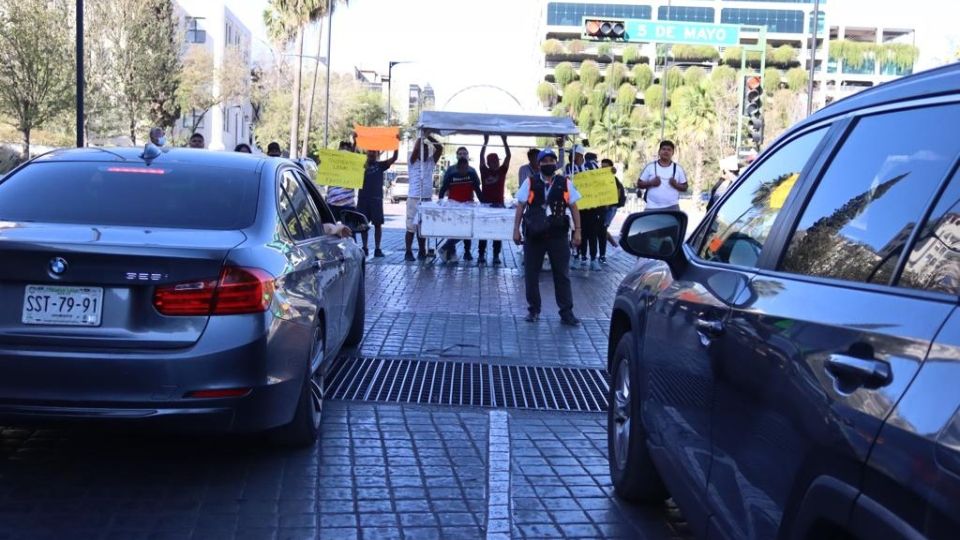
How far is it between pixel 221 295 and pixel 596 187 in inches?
409

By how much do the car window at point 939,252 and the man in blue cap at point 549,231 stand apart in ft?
25.2

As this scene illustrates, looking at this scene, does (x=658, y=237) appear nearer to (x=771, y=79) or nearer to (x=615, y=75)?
(x=771, y=79)

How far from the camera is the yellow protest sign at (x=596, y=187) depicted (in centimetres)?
1407

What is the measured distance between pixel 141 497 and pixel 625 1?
118406 mm

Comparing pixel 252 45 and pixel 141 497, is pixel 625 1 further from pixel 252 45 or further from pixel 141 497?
pixel 141 497

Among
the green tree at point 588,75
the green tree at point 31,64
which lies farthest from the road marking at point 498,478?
the green tree at point 588,75

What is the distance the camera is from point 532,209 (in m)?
9.85

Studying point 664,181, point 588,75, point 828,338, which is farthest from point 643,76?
point 828,338

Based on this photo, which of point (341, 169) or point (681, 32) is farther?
point (681, 32)

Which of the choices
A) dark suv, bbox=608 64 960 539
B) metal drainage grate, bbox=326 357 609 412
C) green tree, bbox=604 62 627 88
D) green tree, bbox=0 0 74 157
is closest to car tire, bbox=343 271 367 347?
metal drainage grate, bbox=326 357 609 412

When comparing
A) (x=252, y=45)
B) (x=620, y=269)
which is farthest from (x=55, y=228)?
(x=252, y=45)

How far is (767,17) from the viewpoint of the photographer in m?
115

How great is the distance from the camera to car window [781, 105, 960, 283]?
86.4 inches

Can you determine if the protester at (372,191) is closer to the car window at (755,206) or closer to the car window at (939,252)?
the car window at (755,206)
